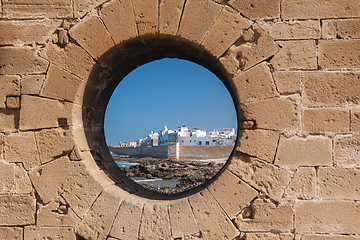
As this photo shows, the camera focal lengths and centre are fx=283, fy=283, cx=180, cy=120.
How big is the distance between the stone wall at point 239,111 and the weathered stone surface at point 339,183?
10 millimetres

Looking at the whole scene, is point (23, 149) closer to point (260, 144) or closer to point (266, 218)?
point (260, 144)

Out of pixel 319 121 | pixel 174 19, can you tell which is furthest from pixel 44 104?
pixel 319 121

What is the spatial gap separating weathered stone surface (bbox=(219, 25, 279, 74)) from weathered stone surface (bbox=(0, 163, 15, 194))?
266cm

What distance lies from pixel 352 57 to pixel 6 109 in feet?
12.7

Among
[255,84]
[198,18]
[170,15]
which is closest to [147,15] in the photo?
[170,15]

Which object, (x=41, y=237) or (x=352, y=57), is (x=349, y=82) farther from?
(x=41, y=237)

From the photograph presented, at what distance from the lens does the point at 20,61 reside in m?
3.26

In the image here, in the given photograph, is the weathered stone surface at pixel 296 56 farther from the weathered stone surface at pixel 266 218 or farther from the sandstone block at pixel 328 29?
the weathered stone surface at pixel 266 218

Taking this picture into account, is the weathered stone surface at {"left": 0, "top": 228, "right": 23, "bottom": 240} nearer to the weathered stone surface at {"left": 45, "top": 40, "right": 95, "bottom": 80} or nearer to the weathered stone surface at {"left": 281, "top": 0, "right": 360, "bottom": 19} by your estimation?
the weathered stone surface at {"left": 45, "top": 40, "right": 95, "bottom": 80}

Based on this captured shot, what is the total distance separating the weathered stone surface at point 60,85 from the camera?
3.21 meters

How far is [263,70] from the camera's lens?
9.89 ft

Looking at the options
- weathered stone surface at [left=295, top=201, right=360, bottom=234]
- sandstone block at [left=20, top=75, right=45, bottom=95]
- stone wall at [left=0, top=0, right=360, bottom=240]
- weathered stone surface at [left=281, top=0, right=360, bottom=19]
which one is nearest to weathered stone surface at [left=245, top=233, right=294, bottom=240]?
stone wall at [left=0, top=0, right=360, bottom=240]

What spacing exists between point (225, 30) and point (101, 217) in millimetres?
2439

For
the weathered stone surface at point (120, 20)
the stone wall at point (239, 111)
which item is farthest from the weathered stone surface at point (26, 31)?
the weathered stone surface at point (120, 20)
